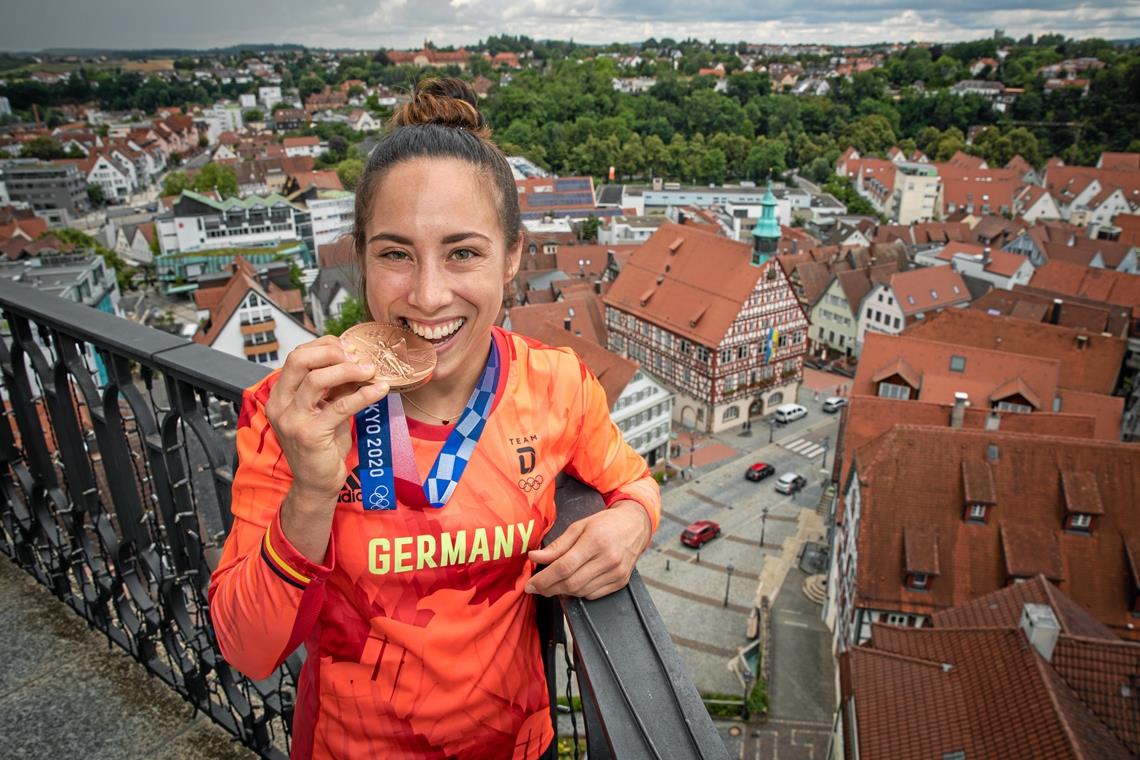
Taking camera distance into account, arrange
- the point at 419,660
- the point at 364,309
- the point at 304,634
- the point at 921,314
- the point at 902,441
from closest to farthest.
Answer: the point at 304,634 → the point at 419,660 → the point at 364,309 → the point at 902,441 → the point at 921,314

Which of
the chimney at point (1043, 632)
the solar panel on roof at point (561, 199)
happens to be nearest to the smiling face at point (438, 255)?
the chimney at point (1043, 632)

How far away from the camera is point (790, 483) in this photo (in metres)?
26.3

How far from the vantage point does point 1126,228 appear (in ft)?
160

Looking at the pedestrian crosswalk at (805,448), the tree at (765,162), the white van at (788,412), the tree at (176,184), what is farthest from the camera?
the tree at (765,162)

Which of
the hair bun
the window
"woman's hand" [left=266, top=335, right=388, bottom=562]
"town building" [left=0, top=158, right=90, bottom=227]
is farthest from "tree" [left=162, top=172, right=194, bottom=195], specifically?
"woman's hand" [left=266, top=335, right=388, bottom=562]

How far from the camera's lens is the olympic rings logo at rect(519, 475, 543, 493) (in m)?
2.12

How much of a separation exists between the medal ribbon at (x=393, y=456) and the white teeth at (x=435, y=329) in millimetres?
199

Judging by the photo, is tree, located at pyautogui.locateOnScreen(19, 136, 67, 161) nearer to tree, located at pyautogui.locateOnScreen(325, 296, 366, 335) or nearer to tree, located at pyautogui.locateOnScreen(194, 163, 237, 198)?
tree, located at pyautogui.locateOnScreen(194, 163, 237, 198)

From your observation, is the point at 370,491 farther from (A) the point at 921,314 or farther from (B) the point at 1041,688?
(A) the point at 921,314

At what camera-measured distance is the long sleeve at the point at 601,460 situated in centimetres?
228

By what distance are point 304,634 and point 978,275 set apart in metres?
46.5

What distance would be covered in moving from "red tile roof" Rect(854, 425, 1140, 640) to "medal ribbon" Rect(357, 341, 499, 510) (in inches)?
588

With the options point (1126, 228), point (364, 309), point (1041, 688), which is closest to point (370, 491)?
point (364, 309)

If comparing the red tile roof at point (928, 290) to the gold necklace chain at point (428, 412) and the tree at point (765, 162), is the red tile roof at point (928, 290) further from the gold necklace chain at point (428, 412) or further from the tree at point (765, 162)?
the tree at point (765, 162)
